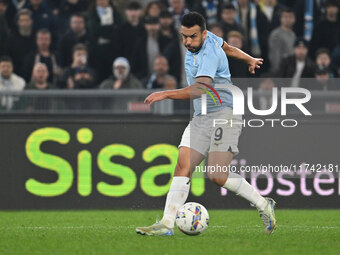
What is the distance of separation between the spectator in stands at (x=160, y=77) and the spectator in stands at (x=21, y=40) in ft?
6.80

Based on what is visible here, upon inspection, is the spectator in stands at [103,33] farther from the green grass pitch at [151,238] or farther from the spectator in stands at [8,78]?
the green grass pitch at [151,238]

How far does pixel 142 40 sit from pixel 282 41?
219cm

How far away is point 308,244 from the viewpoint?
309 inches

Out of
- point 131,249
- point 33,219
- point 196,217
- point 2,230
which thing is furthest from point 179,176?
point 33,219

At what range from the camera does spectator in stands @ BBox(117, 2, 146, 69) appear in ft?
46.7

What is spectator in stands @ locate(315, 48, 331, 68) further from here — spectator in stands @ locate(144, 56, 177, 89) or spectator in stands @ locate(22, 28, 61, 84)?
spectator in stands @ locate(22, 28, 61, 84)

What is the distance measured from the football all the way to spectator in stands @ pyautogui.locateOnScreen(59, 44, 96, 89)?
5.41 m

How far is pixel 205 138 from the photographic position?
8.49m

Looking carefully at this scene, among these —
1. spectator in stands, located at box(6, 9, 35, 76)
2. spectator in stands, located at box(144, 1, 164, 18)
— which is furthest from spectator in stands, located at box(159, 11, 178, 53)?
spectator in stands, located at box(6, 9, 35, 76)

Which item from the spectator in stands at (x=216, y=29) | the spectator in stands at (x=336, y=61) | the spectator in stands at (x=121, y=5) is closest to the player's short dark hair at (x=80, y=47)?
the spectator in stands at (x=121, y=5)

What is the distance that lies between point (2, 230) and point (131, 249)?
2.47m

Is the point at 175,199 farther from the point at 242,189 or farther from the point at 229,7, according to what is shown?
the point at 229,7

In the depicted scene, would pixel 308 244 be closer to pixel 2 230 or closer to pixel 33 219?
pixel 2 230

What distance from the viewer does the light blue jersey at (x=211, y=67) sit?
26.5 ft
